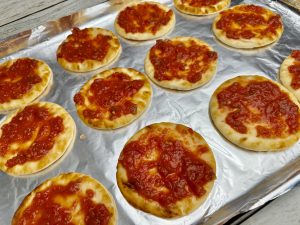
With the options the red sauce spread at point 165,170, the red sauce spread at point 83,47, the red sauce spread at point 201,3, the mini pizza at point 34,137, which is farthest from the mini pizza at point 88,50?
the red sauce spread at point 165,170

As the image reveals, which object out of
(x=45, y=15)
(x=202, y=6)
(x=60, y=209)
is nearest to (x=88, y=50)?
(x=45, y=15)

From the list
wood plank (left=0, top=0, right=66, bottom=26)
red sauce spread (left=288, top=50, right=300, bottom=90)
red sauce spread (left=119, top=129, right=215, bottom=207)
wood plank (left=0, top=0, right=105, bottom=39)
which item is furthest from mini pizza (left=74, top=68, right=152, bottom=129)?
wood plank (left=0, top=0, right=66, bottom=26)

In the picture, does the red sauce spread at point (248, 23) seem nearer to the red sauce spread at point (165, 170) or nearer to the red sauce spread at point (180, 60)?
Answer: the red sauce spread at point (180, 60)

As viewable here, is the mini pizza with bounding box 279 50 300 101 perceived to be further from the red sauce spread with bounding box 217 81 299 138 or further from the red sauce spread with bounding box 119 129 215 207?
the red sauce spread with bounding box 119 129 215 207

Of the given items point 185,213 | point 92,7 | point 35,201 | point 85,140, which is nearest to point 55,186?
point 35,201

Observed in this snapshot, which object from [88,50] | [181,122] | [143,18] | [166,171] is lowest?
[181,122]

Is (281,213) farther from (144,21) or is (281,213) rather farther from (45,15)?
(45,15)

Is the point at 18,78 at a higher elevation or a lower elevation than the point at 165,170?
higher
